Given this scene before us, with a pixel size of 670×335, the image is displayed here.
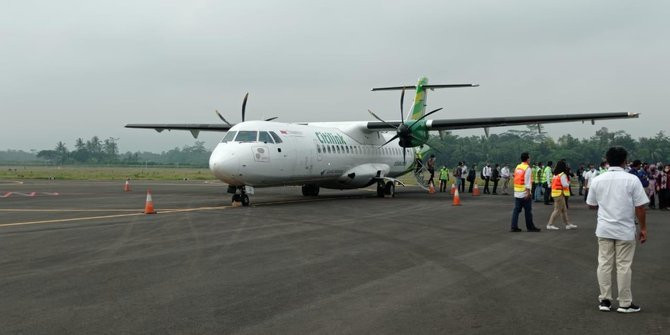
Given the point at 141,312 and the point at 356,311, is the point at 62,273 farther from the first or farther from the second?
the point at 356,311

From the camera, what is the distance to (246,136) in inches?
723

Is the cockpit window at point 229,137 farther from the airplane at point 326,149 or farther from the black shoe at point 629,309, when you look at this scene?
the black shoe at point 629,309

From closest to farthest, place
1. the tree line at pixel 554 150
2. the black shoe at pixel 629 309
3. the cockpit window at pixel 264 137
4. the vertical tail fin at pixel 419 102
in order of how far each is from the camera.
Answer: the black shoe at pixel 629 309
the cockpit window at pixel 264 137
the vertical tail fin at pixel 419 102
the tree line at pixel 554 150

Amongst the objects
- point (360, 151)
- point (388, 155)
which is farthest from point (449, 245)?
point (388, 155)

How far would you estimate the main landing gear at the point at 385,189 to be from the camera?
25.2 m

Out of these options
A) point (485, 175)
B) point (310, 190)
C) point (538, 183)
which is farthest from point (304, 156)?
point (485, 175)

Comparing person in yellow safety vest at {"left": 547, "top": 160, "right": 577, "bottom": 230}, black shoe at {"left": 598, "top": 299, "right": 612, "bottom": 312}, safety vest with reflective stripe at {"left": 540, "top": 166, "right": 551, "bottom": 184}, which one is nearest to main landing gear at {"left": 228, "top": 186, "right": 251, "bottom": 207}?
person in yellow safety vest at {"left": 547, "top": 160, "right": 577, "bottom": 230}

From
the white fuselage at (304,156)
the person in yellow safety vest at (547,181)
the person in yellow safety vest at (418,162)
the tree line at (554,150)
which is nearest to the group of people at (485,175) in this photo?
the person in yellow safety vest at (418,162)

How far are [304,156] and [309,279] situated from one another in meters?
13.8

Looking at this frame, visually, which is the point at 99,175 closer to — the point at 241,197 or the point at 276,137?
the point at 276,137

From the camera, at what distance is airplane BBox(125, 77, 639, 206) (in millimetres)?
17984

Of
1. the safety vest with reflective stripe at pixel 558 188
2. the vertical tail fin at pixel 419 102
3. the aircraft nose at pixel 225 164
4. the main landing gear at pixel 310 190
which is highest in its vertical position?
the vertical tail fin at pixel 419 102

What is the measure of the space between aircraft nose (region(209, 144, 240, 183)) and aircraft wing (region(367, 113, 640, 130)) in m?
9.94

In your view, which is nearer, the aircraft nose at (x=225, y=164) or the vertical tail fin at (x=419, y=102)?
the aircraft nose at (x=225, y=164)
